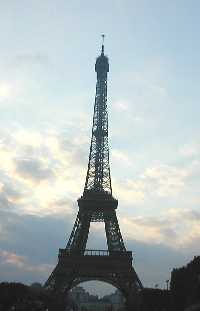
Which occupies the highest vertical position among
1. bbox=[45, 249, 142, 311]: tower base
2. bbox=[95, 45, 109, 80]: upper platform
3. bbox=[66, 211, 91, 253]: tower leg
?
bbox=[95, 45, 109, 80]: upper platform

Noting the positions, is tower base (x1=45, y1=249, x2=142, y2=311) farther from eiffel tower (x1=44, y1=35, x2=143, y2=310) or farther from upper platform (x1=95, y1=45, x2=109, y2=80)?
upper platform (x1=95, y1=45, x2=109, y2=80)

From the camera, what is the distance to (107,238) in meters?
108

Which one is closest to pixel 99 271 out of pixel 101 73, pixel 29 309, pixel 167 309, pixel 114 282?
pixel 114 282

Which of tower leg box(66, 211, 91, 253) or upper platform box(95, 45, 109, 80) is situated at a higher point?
upper platform box(95, 45, 109, 80)

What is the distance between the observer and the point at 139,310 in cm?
9475

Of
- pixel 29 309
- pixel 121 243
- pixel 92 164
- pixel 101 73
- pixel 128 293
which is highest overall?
pixel 101 73

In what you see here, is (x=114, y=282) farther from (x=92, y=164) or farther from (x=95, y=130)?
(x=95, y=130)

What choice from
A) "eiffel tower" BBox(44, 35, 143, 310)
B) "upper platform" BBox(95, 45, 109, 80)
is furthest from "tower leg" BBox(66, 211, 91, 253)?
"upper platform" BBox(95, 45, 109, 80)

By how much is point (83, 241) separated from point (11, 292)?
35553 mm

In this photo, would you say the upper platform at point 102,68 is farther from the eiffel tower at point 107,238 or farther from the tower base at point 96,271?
the tower base at point 96,271

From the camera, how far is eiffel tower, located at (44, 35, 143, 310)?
339 ft

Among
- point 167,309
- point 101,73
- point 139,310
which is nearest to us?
point 167,309

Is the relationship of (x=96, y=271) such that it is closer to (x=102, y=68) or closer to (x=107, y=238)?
(x=107, y=238)

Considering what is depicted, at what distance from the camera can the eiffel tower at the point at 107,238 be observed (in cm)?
10338
